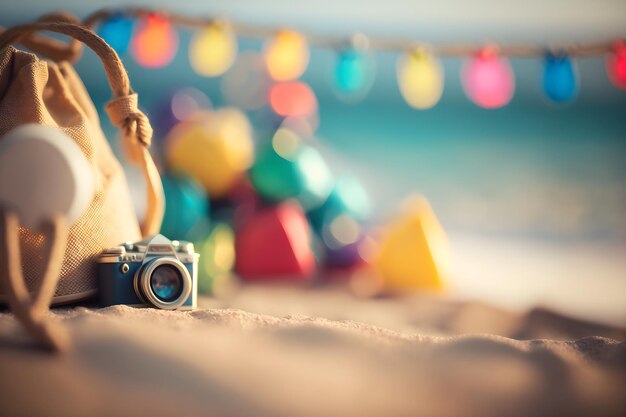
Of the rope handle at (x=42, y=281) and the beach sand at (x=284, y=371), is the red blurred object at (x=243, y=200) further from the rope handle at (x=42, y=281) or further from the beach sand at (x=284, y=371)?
the rope handle at (x=42, y=281)

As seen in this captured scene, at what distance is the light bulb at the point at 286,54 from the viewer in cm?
254

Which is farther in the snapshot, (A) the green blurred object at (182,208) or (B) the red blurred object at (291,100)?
(B) the red blurred object at (291,100)

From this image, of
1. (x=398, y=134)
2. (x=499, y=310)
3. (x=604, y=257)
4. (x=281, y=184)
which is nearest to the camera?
(x=499, y=310)

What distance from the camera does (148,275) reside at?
117 cm

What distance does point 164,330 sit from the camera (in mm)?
956

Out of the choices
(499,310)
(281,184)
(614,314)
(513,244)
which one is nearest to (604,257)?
(513,244)

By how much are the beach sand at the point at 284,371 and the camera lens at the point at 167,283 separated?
0.26 feet

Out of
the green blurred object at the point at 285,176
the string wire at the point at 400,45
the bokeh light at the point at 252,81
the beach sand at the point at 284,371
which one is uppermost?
the bokeh light at the point at 252,81

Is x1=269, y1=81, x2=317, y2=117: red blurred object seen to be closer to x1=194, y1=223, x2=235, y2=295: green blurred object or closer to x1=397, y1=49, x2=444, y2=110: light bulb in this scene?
x1=397, y1=49, x2=444, y2=110: light bulb

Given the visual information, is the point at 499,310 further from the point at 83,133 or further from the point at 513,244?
the point at 513,244

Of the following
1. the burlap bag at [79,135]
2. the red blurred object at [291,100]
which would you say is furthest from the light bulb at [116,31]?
the red blurred object at [291,100]

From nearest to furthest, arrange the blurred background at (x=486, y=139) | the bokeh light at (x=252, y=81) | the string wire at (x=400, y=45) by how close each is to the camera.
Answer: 1. the string wire at (x=400, y=45)
2. the bokeh light at (x=252, y=81)
3. the blurred background at (x=486, y=139)

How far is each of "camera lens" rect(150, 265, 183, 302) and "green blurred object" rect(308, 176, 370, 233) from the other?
1.63 m

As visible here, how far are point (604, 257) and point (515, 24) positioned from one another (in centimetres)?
393
